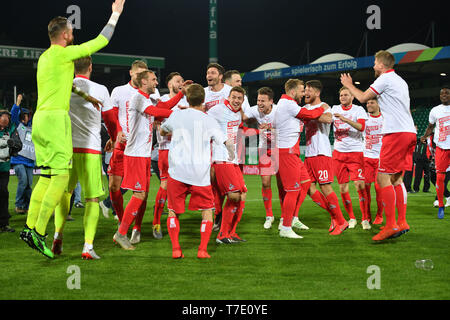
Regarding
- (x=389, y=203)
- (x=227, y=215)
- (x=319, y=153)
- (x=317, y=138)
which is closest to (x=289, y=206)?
(x=227, y=215)

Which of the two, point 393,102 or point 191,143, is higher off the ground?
point 393,102

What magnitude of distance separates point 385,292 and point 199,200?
215 centimetres

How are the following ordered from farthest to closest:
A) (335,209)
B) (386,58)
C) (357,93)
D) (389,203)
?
1. (335,209)
2. (386,58)
3. (389,203)
4. (357,93)

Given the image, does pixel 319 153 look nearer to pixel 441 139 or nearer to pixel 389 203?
pixel 389 203

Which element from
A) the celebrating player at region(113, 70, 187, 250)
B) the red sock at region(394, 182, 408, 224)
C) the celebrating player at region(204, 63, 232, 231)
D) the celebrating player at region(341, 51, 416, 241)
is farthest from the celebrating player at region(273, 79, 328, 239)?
the celebrating player at region(113, 70, 187, 250)

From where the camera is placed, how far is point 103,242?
251 inches

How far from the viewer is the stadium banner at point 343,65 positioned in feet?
72.2

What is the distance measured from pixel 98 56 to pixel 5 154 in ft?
78.7

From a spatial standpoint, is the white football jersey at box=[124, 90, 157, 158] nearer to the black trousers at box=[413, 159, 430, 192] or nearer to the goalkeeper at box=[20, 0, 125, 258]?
the goalkeeper at box=[20, 0, 125, 258]

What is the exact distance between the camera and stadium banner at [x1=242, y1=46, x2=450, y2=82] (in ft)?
72.2

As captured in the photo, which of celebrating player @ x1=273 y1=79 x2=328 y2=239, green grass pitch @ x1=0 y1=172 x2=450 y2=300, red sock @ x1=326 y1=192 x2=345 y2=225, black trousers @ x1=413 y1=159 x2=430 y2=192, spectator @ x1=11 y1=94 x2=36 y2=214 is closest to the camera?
green grass pitch @ x1=0 y1=172 x2=450 y2=300

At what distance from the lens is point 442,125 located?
9148 millimetres

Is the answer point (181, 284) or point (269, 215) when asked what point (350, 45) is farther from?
point (181, 284)
